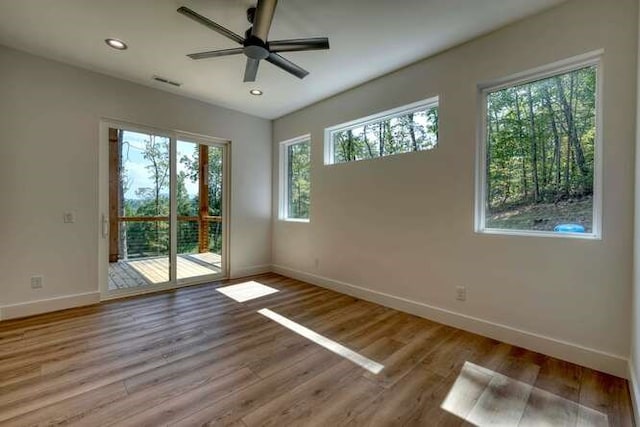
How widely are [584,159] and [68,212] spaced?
16.6ft

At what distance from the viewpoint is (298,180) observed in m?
4.86

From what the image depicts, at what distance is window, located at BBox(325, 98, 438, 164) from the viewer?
3148mm

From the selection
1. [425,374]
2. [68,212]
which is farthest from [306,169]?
[425,374]

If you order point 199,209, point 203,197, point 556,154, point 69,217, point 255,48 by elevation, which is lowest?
point 69,217

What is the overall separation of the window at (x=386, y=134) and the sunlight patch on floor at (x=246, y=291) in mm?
2058

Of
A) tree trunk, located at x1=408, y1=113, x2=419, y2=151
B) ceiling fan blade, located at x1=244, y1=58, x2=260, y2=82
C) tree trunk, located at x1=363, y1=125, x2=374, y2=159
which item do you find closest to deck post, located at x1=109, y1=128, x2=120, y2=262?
ceiling fan blade, located at x1=244, y1=58, x2=260, y2=82

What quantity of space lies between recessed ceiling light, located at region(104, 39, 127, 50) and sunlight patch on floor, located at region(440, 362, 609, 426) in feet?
13.2

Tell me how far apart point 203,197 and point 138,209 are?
90 centimetres

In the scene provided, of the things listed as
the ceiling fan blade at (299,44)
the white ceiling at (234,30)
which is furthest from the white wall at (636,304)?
the ceiling fan blade at (299,44)

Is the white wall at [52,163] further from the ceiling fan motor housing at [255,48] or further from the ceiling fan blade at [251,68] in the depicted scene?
the ceiling fan motor housing at [255,48]

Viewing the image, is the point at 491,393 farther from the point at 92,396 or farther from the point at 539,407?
the point at 92,396

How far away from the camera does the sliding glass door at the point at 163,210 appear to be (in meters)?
3.72

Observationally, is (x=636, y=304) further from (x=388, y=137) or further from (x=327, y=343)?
(x=388, y=137)

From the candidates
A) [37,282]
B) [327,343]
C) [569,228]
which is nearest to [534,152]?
[569,228]
